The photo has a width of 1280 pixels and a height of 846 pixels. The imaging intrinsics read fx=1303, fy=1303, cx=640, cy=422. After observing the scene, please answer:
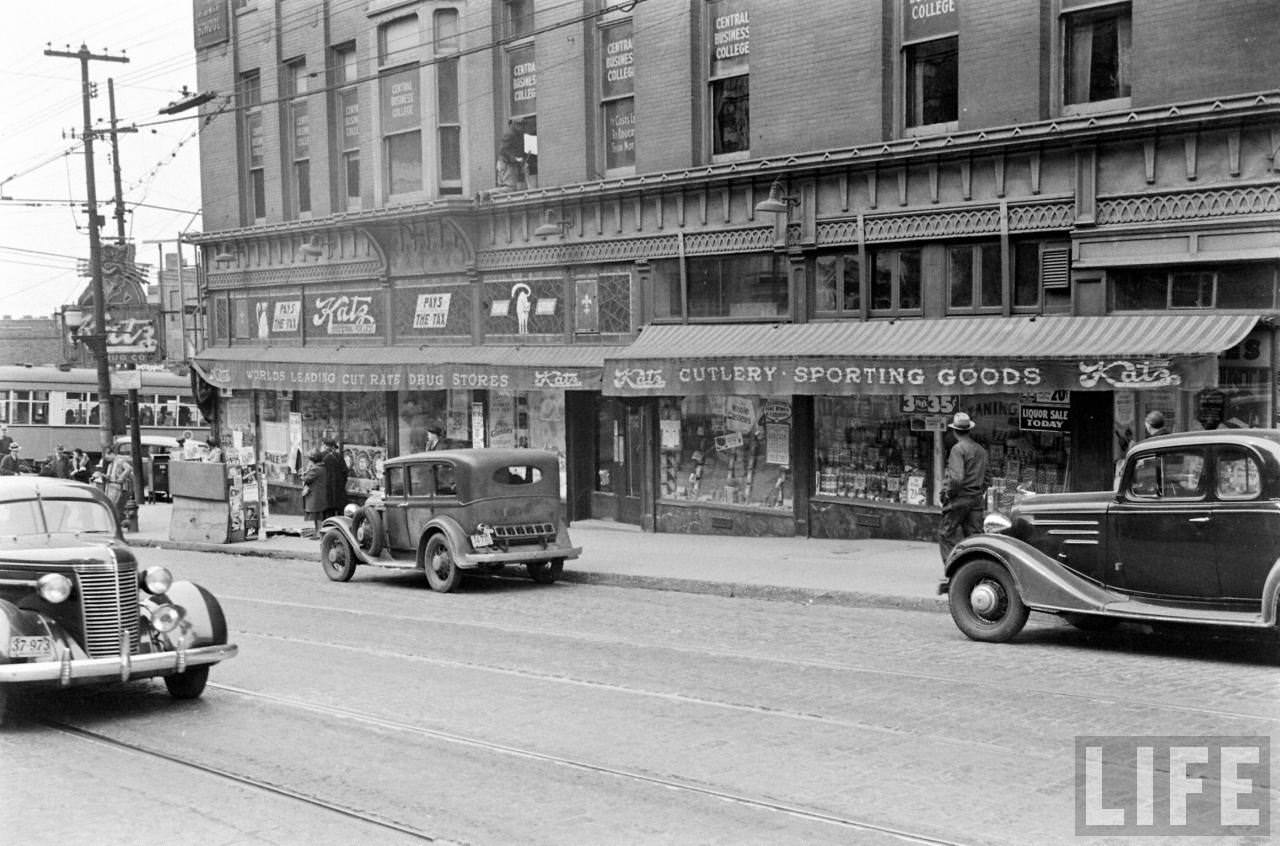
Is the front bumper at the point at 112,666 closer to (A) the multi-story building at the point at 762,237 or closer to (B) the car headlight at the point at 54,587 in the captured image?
(B) the car headlight at the point at 54,587

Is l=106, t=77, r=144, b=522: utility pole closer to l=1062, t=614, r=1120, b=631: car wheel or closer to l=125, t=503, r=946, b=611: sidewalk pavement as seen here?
l=125, t=503, r=946, b=611: sidewalk pavement

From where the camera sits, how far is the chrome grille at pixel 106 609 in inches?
357

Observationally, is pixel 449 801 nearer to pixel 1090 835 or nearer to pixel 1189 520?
pixel 1090 835

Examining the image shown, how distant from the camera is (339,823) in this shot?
6.50 meters

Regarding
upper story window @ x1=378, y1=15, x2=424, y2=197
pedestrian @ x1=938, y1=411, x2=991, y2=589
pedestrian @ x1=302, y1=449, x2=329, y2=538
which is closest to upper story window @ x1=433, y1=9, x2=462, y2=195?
upper story window @ x1=378, y1=15, x2=424, y2=197

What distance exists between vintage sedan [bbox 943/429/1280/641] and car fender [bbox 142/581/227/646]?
20.5 feet

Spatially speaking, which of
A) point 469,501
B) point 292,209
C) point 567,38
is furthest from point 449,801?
point 292,209

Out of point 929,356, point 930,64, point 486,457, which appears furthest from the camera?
point 930,64

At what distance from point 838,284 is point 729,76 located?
3839 millimetres

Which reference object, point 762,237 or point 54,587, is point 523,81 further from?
point 54,587

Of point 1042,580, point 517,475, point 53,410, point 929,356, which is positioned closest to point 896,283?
point 929,356

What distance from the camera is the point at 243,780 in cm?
735

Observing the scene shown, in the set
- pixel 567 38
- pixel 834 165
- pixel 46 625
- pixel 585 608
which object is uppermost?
pixel 567 38

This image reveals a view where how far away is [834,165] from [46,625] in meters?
12.5
